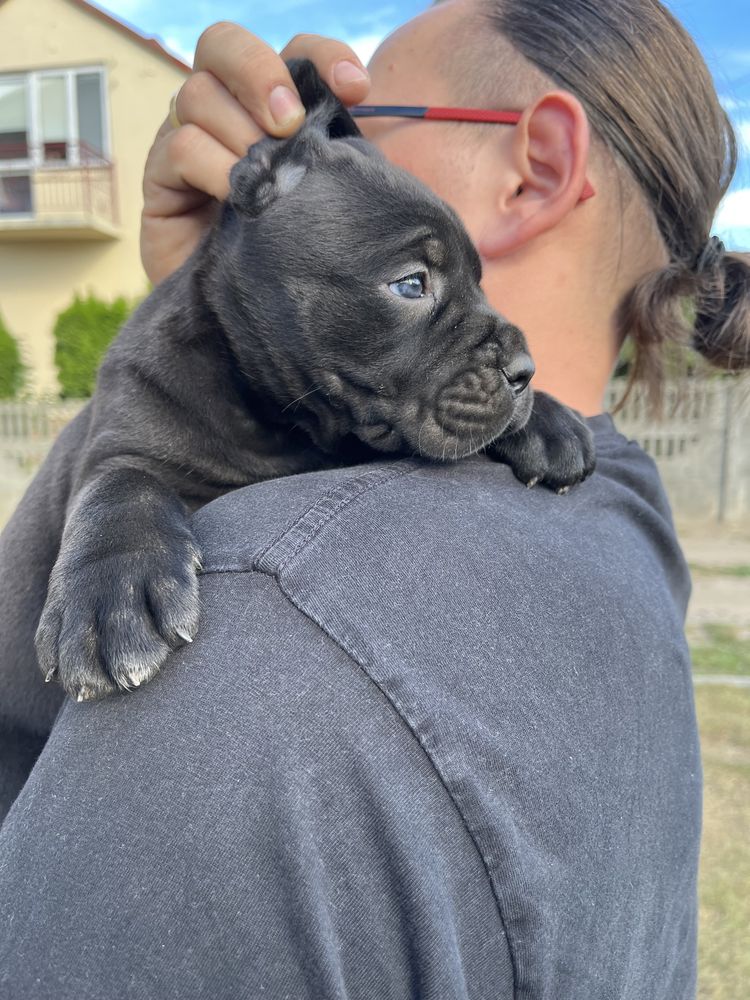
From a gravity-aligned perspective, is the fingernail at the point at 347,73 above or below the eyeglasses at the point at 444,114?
above

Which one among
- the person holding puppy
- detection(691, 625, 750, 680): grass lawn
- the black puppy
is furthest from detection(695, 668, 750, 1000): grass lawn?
the black puppy

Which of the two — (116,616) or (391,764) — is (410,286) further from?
(391,764)

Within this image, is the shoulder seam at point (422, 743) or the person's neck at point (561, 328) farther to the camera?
the person's neck at point (561, 328)

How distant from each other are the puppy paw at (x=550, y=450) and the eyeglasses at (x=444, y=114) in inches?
18.7

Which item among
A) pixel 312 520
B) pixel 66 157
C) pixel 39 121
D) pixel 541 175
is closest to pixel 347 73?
pixel 541 175

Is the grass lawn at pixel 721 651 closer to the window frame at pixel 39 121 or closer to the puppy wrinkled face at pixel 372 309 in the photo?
the puppy wrinkled face at pixel 372 309

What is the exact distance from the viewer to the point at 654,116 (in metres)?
1.89

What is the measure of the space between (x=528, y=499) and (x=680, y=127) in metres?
1.00

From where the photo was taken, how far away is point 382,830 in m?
0.97

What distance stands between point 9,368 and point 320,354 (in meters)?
14.3

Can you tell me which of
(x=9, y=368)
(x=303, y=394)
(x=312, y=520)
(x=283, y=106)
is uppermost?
(x=283, y=106)

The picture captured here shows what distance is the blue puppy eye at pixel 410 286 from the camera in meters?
1.78

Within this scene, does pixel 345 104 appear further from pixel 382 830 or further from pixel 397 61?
pixel 382 830

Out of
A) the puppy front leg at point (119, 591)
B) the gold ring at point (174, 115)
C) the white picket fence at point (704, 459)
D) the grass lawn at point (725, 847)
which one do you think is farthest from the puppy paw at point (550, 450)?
the white picket fence at point (704, 459)
